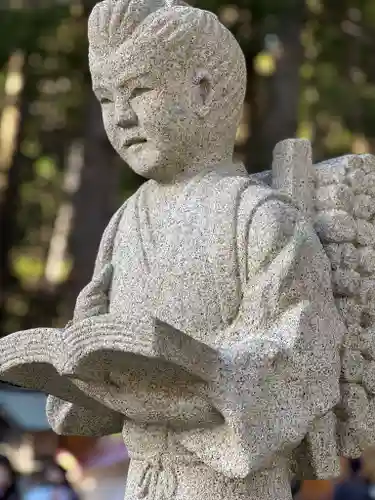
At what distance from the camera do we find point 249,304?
10.5 ft

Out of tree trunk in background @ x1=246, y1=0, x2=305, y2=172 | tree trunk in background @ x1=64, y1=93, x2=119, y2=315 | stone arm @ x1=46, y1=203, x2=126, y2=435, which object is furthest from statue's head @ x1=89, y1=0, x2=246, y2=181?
tree trunk in background @ x1=64, y1=93, x2=119, y2=315

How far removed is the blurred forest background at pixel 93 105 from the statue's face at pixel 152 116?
5.95m

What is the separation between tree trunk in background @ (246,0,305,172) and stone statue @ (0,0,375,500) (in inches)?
244

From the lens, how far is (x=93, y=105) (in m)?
10.5

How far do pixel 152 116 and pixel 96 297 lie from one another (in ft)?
2.08

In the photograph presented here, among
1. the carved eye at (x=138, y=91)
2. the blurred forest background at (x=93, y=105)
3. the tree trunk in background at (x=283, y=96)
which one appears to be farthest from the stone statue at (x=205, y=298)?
the tree trunk in background at (x=283, y=96)

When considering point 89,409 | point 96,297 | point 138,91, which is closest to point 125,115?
point 138,91

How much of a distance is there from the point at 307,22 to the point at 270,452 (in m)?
8.70

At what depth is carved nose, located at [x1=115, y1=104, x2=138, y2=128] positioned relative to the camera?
3393 mm

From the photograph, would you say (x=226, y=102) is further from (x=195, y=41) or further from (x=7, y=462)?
(x=7, y=462)

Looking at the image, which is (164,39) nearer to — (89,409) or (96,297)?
(96,297)

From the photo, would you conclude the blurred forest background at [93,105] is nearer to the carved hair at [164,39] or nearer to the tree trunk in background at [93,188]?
the tree trunk in background at [93,188]

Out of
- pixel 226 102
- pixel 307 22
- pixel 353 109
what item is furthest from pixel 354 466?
pixel 307 22

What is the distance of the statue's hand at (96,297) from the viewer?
3.52m
